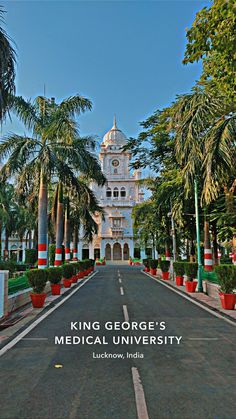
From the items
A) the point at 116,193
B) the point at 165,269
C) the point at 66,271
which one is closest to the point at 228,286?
the point at 66,271

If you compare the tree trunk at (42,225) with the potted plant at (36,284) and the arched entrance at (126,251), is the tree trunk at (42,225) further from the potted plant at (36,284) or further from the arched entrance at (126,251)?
the arched entrance at (126,251)

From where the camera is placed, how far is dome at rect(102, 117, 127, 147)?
78113 millimetres

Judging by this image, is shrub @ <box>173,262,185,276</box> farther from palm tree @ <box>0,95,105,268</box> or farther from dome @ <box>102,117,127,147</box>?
dome @ <box>102,117,127,147</box>

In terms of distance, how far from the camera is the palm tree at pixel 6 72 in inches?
348

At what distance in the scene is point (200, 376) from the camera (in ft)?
Result: 16.8

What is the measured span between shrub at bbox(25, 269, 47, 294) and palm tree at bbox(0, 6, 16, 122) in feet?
17.5

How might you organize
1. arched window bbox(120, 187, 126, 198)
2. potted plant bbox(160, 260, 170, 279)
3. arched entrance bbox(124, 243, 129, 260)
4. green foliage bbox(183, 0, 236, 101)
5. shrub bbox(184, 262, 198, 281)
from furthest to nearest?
1. arched window bbox(120, 187, 126, 198)
2. arched entrance bbox(124, 243, 129, 260)
3. potted plant bbox(160, 260, 170, 279)
4. shrub bbox(184, 262, 198, 281)
5. green foliage bbox(183, 0, 236, 101)

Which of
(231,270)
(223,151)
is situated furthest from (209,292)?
(223,151)

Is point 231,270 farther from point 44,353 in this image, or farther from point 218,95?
point 44,353

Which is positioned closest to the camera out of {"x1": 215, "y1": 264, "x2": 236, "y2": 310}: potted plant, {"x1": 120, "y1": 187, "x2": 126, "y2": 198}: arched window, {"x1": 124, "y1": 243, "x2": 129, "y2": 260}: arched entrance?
{"x1": 215, "y1": 264, "x2": 236, "y2": 310}: potted plant

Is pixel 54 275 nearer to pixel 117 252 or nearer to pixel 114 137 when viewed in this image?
pixel 117 252

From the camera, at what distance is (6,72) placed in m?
9.20

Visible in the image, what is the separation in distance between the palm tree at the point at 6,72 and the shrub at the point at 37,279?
5.34 meters

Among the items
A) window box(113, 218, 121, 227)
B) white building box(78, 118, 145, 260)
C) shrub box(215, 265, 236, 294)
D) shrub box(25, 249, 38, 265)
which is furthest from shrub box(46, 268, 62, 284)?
window box(113, 218, 121, 227)
